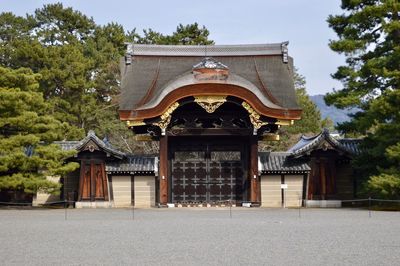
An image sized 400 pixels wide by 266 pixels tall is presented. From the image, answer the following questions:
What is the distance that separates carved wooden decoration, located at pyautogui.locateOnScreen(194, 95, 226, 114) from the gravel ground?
8.29 m

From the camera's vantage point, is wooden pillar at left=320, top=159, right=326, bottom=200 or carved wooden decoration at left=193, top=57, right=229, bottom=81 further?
wooden pillar at left=320, top=159, right=326, bottom=200

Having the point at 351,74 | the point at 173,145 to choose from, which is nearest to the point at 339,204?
the point at 351,74

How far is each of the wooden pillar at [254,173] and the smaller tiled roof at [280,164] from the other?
0.65 metres

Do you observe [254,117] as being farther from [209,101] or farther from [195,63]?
[195,63]

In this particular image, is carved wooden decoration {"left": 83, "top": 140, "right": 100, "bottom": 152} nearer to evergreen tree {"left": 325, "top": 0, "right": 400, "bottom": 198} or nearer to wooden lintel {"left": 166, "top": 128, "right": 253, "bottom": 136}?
wooden lintel {"left": 166, "top": 128, "right": 253, "bottom": 136}

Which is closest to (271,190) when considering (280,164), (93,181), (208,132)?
(280,164)

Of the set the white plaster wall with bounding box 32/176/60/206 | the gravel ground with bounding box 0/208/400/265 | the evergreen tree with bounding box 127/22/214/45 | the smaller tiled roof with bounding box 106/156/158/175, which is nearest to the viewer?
the gravel ground with bounding box 0/208/400/265

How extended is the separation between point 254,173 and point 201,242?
13.2 meters

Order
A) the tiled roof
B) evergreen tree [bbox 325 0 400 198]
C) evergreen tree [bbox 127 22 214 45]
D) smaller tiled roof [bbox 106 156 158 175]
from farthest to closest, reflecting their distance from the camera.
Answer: evergreen tree [bbox 127 22 214 45] → the tiled roof → smaller tiled roof [bbox 106 156 158 175] → evergreen tree [bbox 325 0 400 198]

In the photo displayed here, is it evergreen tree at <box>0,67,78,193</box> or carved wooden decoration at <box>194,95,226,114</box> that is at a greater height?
carved wooden decoration at <box>194,95,226,114</box>

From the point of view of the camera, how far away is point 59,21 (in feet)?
154

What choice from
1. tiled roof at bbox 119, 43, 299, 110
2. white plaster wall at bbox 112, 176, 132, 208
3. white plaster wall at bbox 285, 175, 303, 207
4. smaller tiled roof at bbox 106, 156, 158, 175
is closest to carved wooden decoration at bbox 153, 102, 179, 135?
tiled roof at bbox 119, 43, 299, 110

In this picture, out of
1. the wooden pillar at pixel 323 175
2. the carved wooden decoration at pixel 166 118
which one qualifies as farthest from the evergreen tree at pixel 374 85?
the carved wooden decoration at pixel 166 118

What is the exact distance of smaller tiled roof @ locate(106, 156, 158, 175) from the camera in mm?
25125
